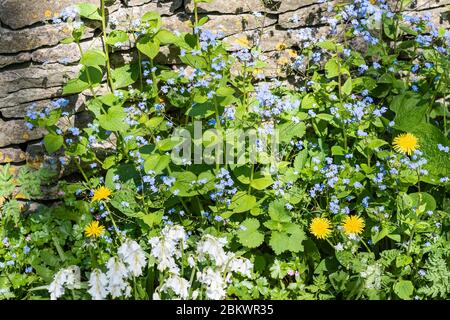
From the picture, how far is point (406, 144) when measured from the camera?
343 cm

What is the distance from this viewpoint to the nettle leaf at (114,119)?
11.8ft

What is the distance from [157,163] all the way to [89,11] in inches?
36.7

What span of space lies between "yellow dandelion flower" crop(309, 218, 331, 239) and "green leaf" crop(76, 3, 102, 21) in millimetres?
1585

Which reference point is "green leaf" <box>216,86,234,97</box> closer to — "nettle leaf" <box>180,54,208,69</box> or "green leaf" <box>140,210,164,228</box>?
"nettle leaf" <box>180,54,208,69</box>

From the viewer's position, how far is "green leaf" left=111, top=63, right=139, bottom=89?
3.81 meters

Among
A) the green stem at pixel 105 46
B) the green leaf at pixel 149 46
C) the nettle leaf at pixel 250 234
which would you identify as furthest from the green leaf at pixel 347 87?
the green stem at pixel 105 46

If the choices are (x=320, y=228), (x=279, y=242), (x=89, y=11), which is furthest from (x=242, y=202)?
(x=89, y=11)

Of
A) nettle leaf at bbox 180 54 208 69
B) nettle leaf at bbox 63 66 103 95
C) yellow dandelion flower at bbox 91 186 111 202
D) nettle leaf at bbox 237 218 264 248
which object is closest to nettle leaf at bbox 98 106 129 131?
nettle leaf at bbox 63 66 103 95

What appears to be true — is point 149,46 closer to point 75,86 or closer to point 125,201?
point 75,86

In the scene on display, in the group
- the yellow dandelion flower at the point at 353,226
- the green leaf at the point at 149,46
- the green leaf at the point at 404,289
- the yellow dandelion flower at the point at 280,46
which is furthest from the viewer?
the yellow dandelion flower at the point at 280,46

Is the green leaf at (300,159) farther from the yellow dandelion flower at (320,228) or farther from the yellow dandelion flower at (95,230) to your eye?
the yellow dandelion flower at (95,230)

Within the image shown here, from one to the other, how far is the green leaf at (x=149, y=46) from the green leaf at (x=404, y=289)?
5.60 ft

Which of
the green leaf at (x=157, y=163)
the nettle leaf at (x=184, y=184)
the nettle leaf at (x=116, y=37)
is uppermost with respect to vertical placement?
the nettle leaf at (x=116, y=37)
